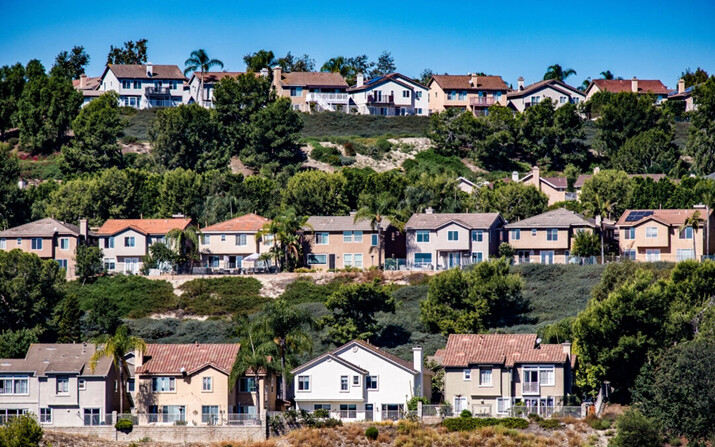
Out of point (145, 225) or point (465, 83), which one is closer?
point (145, 225)

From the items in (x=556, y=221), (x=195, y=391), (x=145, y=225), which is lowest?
(x=195, y=391)

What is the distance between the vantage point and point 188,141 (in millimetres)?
143625

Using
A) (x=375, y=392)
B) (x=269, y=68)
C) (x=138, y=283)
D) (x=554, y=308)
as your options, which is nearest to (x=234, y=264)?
(x=138, y=283)

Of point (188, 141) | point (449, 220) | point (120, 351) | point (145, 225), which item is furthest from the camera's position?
point (188, 141)

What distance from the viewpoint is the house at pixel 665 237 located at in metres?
111

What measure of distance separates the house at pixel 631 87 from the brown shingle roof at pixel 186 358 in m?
107

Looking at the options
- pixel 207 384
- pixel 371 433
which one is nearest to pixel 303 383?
pixel 207 384

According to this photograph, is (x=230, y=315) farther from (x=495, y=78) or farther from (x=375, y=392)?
(x=495, y=78)

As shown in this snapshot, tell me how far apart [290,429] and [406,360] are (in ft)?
43.1

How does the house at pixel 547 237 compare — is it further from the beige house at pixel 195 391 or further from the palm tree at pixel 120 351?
the palm tree at pixel 120 351

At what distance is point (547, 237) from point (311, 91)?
6441 cm

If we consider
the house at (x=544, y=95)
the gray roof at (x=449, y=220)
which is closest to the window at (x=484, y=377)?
the gray roof at (x=449, y=220)

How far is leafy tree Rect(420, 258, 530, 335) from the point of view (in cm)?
9338

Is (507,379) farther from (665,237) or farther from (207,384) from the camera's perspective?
(665,237)
